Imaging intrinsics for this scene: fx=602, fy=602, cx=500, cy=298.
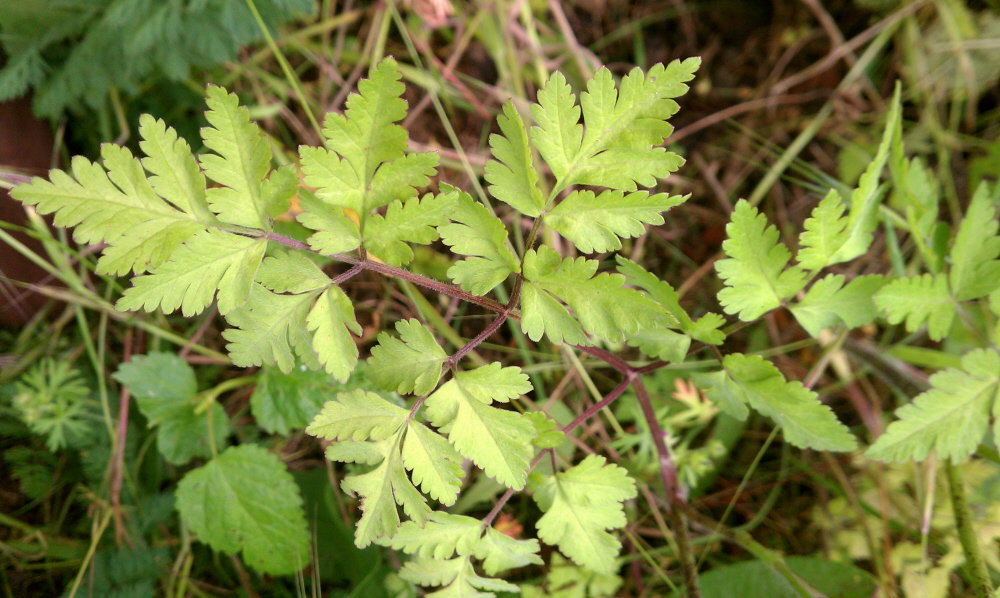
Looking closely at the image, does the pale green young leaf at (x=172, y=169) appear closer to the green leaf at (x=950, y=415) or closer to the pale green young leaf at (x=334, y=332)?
the pale green young leaf at (x=334, y=332)

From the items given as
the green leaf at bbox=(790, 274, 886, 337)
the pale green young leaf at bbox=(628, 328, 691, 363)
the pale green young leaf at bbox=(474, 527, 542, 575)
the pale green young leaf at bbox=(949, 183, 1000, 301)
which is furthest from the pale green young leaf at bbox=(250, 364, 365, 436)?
the pale green young leaf at bbox=(949, 183, 1000, 301)

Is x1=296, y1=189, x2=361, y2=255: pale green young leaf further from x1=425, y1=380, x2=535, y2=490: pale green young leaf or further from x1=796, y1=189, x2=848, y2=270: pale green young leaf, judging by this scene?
x1=796, y1=189, x2=848, y2=270: pale green young leaf

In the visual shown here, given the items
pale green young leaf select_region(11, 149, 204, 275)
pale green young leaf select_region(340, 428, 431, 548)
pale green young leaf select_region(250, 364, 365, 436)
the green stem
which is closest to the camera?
pale green young leaf select_region(11, 149, 204, 275)

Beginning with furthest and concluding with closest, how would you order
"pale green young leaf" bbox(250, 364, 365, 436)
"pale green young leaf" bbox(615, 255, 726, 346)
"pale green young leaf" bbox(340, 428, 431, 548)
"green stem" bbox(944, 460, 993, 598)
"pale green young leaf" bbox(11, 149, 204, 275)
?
"pale green young leaf" bbox(250, 364, 365, 436)
"green stem" bbox(944, 460, 993, 598)
"pale green young leaf" bbox(615, 255, 726, 346)
"pale green young leaf" bbox(340, 428, 431, 548)
"pale green young leaf" bbox(11, 149, 204, 275)

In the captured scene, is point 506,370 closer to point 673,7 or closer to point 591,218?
point 591,218

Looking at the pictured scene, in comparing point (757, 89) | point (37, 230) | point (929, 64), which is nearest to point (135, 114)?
point (37, 230)

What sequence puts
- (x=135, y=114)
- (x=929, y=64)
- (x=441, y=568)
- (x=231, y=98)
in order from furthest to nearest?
1. (x=929, y=64)
2. (x=135, y=114)
3. (x=441, y=568)
4. (x=231, y=98)
